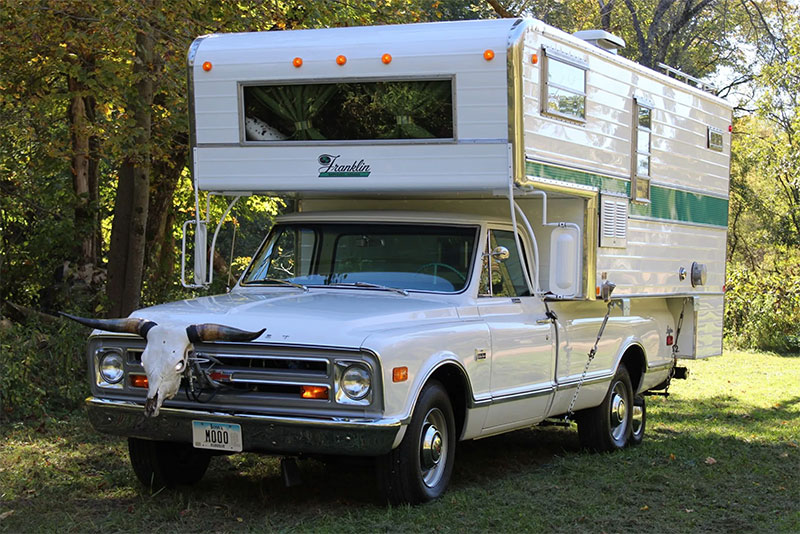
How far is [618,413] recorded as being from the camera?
977cm

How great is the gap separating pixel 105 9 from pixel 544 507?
21.5 feet

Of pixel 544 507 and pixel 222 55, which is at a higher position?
pixel 222 55

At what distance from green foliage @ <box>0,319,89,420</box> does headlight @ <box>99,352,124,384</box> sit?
3689mm

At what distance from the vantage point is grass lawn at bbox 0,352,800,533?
21.6ft

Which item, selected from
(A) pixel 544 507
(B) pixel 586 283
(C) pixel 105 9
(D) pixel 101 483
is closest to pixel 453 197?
(B) pixel 586 283

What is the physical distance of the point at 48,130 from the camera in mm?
13656

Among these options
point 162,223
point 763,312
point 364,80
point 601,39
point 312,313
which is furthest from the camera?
point 763,312

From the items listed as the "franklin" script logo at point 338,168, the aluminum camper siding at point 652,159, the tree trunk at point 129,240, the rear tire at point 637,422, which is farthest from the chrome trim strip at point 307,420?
the tree trunk at point 129,240

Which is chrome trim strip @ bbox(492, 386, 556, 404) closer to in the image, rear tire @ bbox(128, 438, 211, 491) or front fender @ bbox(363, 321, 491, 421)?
front fender @ bbox(363, 321, 491, 421)

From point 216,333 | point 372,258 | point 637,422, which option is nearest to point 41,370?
point 372,258

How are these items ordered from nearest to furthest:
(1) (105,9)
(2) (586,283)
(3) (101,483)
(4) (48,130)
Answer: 1. (3) (101,483)
2. (2) (586,283)
3. (1) (105,9)
4. (4) (48,130)

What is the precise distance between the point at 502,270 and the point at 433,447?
1.73 m

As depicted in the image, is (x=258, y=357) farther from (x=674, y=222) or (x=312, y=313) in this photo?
(x=674, y=222)

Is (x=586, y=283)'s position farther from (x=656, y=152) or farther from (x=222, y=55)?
(x=222, y=55)
